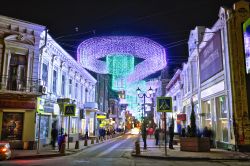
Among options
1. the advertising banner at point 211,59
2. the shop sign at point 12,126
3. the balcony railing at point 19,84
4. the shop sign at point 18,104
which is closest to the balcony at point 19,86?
the balcony railing at point 19,84

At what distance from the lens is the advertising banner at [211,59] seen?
73.0ft

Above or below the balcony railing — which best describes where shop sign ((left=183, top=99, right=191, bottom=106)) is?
below

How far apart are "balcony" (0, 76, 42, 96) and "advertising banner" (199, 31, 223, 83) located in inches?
536

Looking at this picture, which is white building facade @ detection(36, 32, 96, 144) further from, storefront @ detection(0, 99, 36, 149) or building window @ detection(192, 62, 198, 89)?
building window @ detection(192, 62, 198, 89)

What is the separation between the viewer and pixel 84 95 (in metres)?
42.5

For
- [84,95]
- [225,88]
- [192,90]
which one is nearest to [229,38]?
[225,88]

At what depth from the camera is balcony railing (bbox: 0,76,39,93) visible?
21609mm

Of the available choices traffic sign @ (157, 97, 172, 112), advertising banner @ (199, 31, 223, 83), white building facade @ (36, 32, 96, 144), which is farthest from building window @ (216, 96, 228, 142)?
white building facade @ (36, 32, 96, 144)

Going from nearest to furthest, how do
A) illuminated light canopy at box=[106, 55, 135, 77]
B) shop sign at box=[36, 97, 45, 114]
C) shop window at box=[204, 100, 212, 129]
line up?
illuminated light canopy at box=[106, 55, 135, 77]
shop sign at box=[36, 97, 45, 114]
shop window at box=[204, 100, 212, 129]

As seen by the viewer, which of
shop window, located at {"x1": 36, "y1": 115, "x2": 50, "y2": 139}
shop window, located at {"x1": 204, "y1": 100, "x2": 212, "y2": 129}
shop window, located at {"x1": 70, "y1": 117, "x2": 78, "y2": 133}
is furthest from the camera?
shop window, located at {"x1": 70, "y1": 117, "x2": 78, "y2": 133}

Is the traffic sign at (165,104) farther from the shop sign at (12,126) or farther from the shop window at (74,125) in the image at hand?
the shop window at (74,125)

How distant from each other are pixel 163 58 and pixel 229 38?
5.55 m

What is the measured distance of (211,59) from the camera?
947 inches

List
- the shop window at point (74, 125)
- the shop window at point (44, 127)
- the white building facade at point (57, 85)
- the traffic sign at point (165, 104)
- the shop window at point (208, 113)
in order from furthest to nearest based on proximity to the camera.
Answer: the shop window at point (74, 125), the shop window at point (208, 113), the white building facade at point (57, 85), the shop window at point (44, 127), the traffic sign at point (165, 104)
